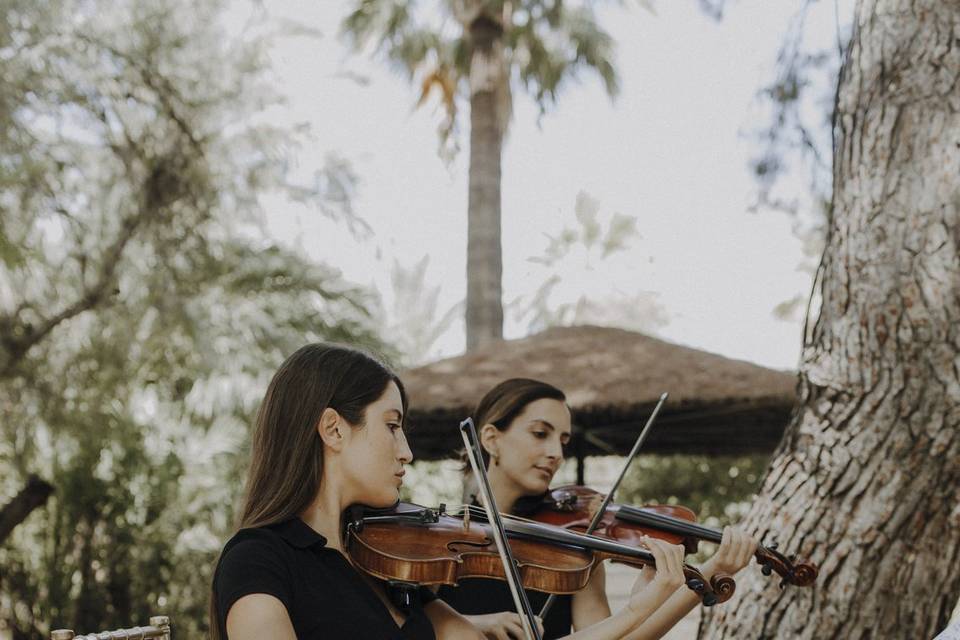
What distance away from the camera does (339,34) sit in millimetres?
12516

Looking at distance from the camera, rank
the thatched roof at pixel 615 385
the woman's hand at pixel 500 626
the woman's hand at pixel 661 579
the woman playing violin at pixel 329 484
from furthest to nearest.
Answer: the thatched roof at pixel 615 385 → the woman's hand at pixel 500 626 → the woman's hand at pixel 661 579 → the woman playing violin at pixel 329 484

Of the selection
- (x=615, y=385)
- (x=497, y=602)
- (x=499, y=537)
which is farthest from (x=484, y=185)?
(x=499, y=537)

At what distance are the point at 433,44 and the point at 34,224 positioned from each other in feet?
16.1

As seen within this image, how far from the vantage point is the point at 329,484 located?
6.72ft

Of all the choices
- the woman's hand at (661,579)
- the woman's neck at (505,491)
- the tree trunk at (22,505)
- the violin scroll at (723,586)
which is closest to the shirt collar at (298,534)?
the woman's hand at (661,579)

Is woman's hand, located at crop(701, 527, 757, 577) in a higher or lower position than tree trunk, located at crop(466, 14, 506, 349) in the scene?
lower

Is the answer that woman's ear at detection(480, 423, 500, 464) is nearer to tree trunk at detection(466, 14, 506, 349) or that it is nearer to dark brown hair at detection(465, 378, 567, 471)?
dark brown hair at detection(465, 378, 567, 471)

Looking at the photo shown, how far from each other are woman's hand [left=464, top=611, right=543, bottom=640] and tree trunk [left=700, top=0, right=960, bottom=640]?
4.49 ft

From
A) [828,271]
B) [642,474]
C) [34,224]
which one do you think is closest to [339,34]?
[34,224]

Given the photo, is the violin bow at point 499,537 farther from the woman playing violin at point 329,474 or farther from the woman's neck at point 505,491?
the woman's neck at point 505,491

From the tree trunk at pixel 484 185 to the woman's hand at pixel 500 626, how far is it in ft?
27.2

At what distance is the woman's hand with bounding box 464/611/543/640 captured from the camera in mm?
2363

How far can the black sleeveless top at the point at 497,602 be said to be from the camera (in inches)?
116

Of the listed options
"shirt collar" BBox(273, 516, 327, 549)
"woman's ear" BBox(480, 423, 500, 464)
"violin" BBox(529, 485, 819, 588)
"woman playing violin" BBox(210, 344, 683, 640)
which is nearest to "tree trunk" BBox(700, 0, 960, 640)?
"violin" BBox(529, 485, 819, 588)
